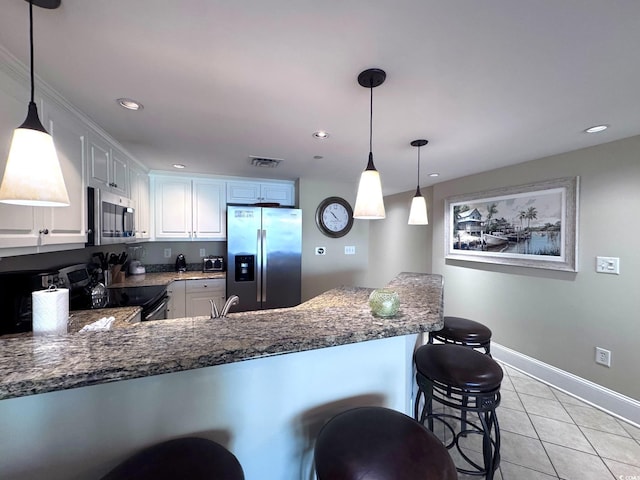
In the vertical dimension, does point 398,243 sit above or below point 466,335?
above

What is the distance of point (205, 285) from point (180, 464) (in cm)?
280

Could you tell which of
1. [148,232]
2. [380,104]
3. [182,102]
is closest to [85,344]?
[182,102]

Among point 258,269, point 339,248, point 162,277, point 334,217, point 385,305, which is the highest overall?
point 334,217

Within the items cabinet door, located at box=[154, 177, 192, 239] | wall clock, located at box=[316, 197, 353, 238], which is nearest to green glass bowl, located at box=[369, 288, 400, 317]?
wall clock, located at box=[316, 197, 353, 238]

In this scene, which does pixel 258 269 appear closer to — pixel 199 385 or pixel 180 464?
pixel 199 385

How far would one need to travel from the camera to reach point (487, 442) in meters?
1.33

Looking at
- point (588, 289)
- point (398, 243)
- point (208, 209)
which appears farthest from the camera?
point (398, 243)

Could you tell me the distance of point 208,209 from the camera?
11.6 ft

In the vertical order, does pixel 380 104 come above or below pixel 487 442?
above

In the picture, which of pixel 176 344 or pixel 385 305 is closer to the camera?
pixel 176 344

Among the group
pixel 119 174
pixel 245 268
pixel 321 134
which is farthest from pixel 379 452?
pixel 119 174

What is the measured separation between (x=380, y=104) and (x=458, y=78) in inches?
16.6

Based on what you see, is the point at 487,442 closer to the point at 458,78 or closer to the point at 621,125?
the point at 458,78

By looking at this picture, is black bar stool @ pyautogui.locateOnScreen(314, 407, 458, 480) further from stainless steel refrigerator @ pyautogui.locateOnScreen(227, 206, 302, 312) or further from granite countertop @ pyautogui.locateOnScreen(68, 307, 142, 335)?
stainless steel refrigerator @ pyautogui.locateOnScreen(227, 206, 302, 312)
